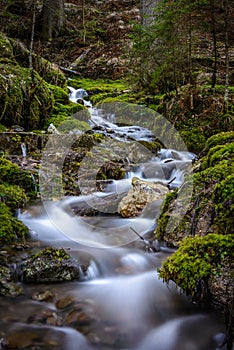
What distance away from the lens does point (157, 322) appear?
111 inches

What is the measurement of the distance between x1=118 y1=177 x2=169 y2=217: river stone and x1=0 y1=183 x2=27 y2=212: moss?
1.70 meters

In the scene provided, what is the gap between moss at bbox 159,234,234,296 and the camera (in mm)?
2648

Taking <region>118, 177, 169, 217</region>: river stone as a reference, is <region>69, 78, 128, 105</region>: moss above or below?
above

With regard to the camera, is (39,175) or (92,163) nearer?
(39,175)

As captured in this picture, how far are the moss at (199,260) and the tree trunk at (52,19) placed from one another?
16572 mm

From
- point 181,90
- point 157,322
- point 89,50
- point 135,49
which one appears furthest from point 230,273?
point 89,50

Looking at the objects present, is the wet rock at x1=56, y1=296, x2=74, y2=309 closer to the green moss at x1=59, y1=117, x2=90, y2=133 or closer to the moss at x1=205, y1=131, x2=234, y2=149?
the moss at x1=205, y1=131, x2=234, y2=149

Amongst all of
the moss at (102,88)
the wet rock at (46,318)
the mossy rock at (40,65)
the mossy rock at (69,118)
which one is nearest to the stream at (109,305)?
the wet rock at (46,318)

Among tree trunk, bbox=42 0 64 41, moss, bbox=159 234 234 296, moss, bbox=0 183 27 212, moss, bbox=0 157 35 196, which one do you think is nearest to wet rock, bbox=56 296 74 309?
moss, bbox=159 234 234 296

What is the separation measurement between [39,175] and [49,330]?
13.1 feet

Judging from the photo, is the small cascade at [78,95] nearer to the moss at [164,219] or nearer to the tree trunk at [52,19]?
the tree trunk at [52,19]

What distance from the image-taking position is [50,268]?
334 centimetres

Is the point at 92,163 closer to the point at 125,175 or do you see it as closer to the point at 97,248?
the point at 125,175

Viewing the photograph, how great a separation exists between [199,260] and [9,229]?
8.62 feet
